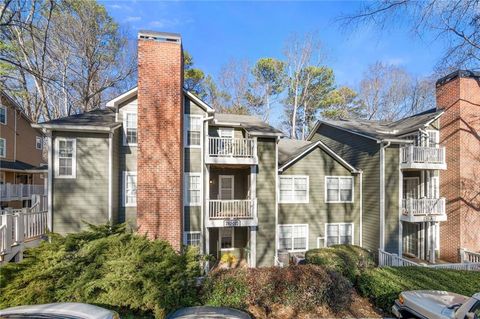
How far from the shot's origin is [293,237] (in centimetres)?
1397

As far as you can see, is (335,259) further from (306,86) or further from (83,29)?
(83,29)

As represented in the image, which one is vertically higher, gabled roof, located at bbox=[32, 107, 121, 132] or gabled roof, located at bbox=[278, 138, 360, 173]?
gabled roof, located at bbox=[32, 107, 121, 132]

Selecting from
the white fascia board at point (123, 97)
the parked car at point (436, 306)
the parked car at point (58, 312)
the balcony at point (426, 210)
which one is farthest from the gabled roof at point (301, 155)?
the parked car at point (58, 312)

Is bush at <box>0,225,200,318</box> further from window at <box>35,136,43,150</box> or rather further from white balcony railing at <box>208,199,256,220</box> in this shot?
window at <box>35,136,43,150</box>

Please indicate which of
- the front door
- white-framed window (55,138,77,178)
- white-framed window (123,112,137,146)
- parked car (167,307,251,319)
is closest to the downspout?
the front door

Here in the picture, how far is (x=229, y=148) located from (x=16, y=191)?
1625 cm

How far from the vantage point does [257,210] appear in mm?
13102

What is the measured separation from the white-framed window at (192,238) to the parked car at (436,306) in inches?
335

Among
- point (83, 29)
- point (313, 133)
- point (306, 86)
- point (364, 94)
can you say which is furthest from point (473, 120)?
point (83, 29)

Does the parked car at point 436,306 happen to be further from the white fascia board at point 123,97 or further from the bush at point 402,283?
the white fascia board at point 123,97

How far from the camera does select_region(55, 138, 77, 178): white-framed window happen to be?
1073 centimetres

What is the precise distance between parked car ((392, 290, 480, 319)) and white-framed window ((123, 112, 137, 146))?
36.6 ft

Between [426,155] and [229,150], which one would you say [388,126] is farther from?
[229,150]

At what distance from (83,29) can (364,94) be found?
29.4m
